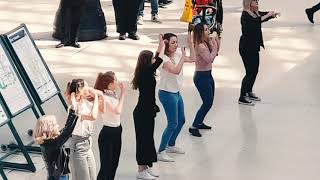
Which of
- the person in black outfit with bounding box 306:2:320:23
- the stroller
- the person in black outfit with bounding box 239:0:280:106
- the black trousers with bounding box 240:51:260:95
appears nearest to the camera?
the person in black outfit with bounding box 239:0:280:106

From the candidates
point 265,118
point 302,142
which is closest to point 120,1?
point 265,118

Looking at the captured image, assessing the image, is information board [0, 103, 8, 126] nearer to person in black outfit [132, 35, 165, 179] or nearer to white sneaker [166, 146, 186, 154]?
person in black outfit [132, 35, 165, 179]

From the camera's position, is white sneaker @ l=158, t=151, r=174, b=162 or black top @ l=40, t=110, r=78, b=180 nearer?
black top @ l=40, t=110, r=78, b=180

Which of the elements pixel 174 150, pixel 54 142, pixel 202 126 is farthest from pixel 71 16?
pixel 54 142

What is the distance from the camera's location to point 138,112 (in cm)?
798

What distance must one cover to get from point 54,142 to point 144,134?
1369 mm

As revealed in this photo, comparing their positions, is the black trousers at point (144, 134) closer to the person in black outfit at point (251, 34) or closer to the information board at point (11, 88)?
the information board at point (11, 88)

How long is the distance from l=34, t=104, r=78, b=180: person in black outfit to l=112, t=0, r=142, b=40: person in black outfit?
7.21m


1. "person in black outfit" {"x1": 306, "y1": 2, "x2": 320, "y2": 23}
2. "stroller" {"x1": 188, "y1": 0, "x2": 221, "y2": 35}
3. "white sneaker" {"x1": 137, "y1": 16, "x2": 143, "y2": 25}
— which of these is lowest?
"white sneaker" {"x1": 137, "y1": 16, "x2": 143, "y2": 25}

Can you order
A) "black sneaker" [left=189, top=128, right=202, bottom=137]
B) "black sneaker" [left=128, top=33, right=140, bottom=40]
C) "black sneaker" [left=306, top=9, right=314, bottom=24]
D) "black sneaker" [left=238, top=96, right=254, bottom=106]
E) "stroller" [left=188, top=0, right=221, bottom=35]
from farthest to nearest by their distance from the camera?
"black sneaker" [left=306, top=9, right=314, bottom=24]
"black sneaker" [left=128, top=33, right=140, bottom=40]
"stroller" [left=188, top=0, right=221, bottom=35]
"black sneaker" [left=238, top=96, right=254, bottom=106]
"black sneaker" [left=189, top=128, right=202, bottom=137]

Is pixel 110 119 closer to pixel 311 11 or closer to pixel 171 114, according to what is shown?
pixel 171 114

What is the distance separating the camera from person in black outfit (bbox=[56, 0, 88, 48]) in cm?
1362

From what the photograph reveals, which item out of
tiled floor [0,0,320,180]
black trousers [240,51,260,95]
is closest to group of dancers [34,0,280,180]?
black trousers [240,51,260,95]

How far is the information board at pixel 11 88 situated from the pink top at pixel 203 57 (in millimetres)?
2174
